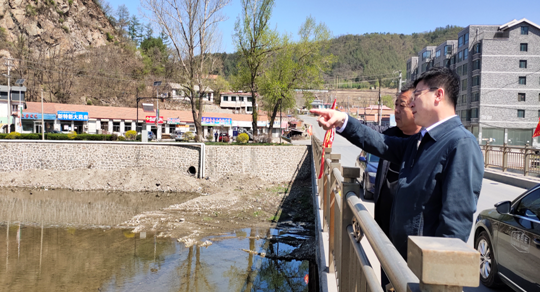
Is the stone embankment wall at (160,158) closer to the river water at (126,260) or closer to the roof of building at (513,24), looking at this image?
the river water at (126,260)

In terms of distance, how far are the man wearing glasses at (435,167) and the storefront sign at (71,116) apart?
49649 millimetres

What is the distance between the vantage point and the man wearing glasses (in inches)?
72.8

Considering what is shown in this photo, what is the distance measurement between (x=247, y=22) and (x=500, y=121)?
3460cm

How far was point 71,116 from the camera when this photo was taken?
46219mm

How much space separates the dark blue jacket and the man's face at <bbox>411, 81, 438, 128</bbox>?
120 mm

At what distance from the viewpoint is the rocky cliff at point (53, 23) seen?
6956 centimetres

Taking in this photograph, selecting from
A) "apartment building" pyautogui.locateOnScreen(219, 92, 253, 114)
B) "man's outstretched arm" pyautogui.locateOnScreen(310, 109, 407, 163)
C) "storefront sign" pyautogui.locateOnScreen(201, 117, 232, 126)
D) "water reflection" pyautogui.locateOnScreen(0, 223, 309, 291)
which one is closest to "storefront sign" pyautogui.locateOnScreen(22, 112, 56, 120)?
"storefront sign" pyautogui.locateOnScreen(201, 117, 232, 126)

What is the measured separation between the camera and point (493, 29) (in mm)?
49250

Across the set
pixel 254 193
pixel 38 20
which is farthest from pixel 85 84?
pixel 254 193

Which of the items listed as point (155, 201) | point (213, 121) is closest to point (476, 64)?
point (213, 121)

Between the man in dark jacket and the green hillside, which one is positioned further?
the green hillside

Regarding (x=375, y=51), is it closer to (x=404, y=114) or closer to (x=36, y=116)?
(x=36, y=116)

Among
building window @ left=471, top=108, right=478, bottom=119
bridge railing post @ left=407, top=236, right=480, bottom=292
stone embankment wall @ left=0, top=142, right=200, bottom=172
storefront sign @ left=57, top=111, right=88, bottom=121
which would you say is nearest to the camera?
bridge railing post @ left=407, top=236, right=480, bottom=292

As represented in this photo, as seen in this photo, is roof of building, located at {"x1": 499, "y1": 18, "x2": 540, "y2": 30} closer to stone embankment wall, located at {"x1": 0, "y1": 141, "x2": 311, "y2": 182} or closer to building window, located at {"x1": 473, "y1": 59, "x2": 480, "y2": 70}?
building window, located at {"x1": 473, "y1": 59, "x2": 480, "y2": 70}
